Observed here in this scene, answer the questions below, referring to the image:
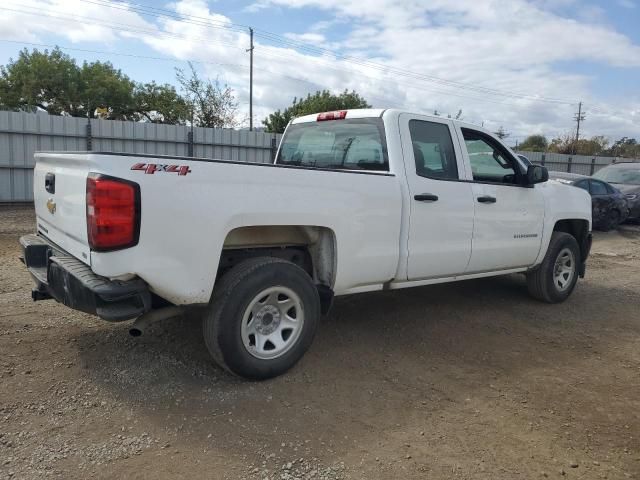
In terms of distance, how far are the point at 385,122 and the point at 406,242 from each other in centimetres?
103

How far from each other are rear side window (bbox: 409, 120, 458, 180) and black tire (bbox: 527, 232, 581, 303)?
6.46ft

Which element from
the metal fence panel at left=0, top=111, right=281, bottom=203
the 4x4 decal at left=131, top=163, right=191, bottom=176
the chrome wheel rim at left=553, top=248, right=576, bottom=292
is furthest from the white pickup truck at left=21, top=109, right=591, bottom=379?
the metal fence panel at left=0, top=111, right=281, bottom=203

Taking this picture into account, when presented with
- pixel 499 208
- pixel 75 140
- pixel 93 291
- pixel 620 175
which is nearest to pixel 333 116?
pixel 499 208

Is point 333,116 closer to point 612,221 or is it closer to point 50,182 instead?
point 50,182

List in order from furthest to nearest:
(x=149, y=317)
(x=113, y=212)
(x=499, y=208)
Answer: (x=499, y=208) < (x=149, y=317) < (x=113, y=212)

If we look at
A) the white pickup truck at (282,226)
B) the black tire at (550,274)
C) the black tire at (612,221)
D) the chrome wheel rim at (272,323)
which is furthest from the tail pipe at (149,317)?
the black tire at (612,221)

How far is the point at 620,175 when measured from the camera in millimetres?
16438

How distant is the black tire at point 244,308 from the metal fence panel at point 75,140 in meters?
8.60

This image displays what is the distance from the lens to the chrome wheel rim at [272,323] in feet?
11.9

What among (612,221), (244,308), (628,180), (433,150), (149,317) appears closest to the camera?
(149,317)

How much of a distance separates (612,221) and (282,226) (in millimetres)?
13279

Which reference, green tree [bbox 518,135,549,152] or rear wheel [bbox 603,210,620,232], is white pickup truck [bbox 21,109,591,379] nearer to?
rear wheel [bbox 603,210,620,232]

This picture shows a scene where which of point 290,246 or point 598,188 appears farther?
point 598,188

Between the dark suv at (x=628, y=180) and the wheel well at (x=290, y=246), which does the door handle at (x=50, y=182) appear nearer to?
the wheel well at (x=290, y=246)
